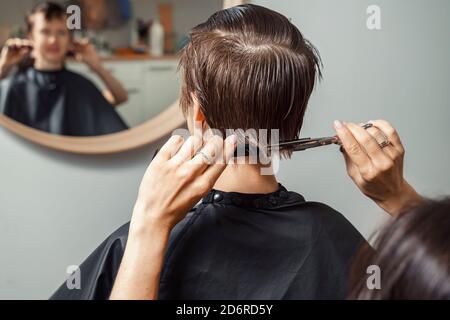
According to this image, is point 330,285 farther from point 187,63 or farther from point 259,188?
point 187,63

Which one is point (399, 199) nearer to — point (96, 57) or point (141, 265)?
point (141, 265)

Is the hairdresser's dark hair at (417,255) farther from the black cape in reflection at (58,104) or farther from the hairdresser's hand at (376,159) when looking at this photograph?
the black cape in reflection at (58,104)

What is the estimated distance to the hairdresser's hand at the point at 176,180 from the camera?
79 centimetres

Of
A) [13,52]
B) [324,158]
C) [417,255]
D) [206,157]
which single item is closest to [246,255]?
[206,157]

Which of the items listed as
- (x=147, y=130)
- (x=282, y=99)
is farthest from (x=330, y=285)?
(x=147, y=130)

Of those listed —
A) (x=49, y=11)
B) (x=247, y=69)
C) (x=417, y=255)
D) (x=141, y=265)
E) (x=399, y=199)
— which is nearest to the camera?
(x=417, y=255)

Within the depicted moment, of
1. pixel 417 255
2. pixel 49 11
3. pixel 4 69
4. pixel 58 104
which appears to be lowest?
pixel 417 255

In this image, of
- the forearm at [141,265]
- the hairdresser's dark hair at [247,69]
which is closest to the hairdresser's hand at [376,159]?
the hairdresser's dark hair at [247,69]

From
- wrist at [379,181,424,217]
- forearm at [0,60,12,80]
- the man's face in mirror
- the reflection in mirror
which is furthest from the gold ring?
forearm at [0,60,12,80]

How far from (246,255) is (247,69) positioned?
1.06 feet

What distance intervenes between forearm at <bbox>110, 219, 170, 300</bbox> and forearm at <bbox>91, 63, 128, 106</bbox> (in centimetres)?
82

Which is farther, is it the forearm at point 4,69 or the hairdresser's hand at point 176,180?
the forearm at point 4,69

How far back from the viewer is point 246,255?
952 millimetres
